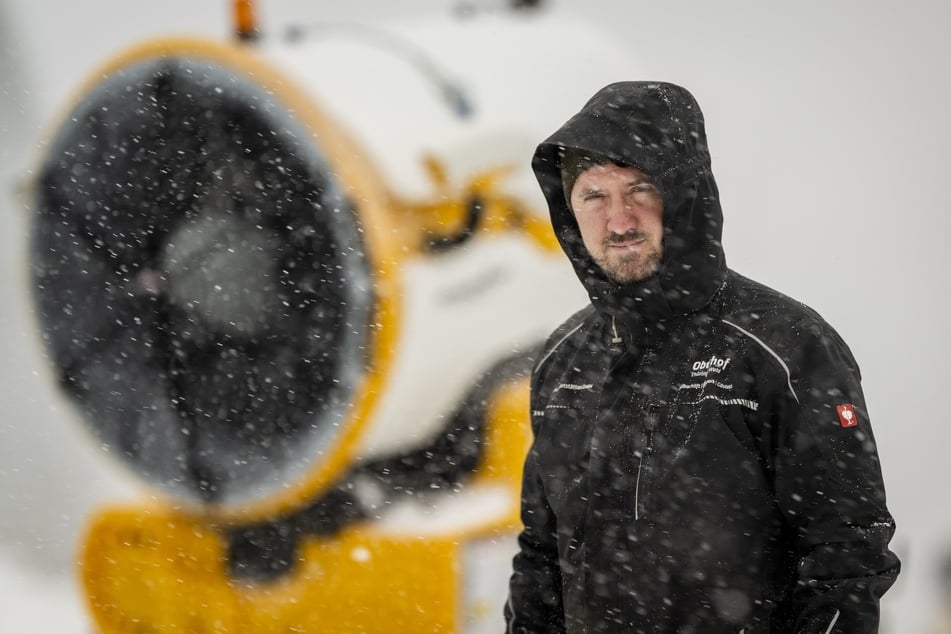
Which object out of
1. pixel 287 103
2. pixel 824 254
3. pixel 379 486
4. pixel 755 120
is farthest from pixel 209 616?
pixel 755 120

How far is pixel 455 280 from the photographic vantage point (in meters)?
3.57

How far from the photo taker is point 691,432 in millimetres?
1906

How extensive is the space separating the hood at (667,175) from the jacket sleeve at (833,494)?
8.8 inches

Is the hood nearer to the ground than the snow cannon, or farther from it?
nearer to the ground

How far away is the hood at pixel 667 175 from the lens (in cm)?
193

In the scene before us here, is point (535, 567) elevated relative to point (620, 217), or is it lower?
lower

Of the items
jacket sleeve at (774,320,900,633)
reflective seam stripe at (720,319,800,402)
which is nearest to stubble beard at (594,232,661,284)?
reflective seam stripe at (720,319,800,402)

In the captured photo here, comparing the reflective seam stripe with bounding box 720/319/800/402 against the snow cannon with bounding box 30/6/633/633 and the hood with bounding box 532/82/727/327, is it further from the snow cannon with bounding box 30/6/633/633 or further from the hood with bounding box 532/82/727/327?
the snow cannon with bounding box 30/6/633/633

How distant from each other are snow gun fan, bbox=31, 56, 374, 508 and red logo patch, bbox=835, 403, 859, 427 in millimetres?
1706

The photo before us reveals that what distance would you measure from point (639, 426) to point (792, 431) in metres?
0.26

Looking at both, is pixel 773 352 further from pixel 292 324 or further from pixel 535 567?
pixel 292 324

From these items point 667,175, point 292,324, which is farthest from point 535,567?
point 292,324

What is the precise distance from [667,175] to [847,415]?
1.57ft

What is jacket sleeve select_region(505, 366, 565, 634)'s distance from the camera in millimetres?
2215
